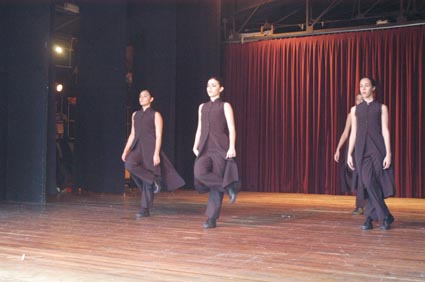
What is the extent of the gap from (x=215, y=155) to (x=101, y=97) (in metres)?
4.08

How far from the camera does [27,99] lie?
7055 millimetres

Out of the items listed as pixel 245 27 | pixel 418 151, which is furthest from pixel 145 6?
pixel 418 151

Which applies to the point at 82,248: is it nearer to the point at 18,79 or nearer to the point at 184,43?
the point at 18,79

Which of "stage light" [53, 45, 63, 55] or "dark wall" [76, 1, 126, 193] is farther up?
"stage light" [53, 45, 63, 55]

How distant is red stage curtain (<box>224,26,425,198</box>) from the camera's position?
893 centimetres

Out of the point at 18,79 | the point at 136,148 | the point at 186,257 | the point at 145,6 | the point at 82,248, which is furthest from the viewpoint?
the point at 145,6

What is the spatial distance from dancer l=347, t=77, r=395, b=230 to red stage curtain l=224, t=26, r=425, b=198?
14.1 ft

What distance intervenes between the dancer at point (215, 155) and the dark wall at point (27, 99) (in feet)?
8.88

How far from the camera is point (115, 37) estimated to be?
8438 millimetres

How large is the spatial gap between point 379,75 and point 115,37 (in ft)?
13.7

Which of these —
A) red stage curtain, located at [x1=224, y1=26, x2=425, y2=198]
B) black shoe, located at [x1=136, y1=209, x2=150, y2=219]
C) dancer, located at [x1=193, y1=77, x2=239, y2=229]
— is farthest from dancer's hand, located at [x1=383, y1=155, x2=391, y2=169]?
red stage curtain, located at [x1=224, y1=26, x2=425, y2=198]

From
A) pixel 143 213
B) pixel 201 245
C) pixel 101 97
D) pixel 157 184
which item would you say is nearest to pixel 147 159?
pixel 157 184

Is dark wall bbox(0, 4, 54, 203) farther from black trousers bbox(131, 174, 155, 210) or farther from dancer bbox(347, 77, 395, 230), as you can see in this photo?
dancer bbox(347, 77, 395, 230)

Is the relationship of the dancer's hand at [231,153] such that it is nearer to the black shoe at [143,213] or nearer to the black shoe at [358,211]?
the black shoe at [143,213]
